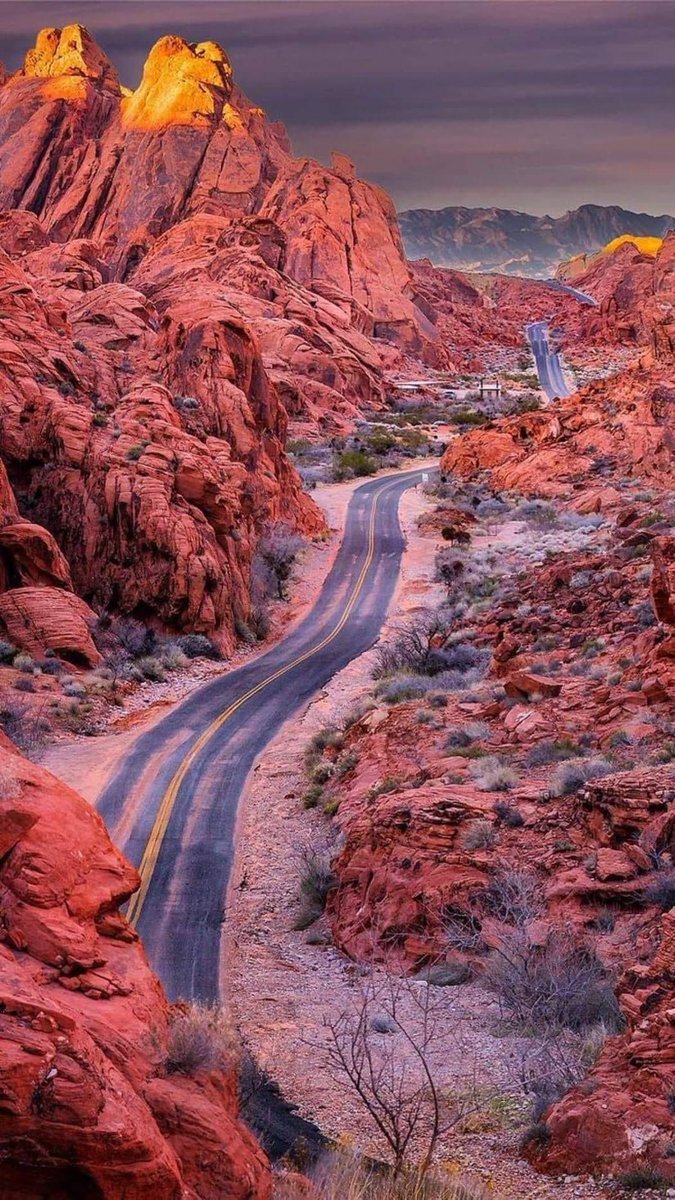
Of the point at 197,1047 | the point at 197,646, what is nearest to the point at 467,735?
the point at 197,1047

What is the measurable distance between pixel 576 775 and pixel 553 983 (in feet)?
18.1

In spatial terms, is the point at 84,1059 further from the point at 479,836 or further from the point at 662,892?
the point at 479,836

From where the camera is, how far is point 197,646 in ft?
141

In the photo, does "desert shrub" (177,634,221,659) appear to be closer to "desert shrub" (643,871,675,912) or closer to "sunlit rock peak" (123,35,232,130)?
"desert shrub" (643,871,675,912)

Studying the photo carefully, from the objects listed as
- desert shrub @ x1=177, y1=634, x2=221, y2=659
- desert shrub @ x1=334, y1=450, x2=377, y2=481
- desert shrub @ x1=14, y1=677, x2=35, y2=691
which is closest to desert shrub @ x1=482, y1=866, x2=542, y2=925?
desert shrub @ x1=14, y1=677, x2=35, y2=691

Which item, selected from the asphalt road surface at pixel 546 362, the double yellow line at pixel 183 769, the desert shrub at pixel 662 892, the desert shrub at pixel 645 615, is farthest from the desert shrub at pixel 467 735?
the asphalt road surface at pixel 546 362

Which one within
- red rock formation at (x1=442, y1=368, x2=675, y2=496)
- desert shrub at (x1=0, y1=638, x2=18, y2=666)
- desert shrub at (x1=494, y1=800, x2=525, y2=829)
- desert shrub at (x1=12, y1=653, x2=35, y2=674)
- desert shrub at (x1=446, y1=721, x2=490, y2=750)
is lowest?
desert shrub at (x1=494, y1=800, x2=525, y2=829)

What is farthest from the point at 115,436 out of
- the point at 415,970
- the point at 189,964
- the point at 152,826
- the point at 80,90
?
the point at 80,90

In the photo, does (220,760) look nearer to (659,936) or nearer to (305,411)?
(659,936)

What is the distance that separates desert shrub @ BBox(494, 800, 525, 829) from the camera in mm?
20625

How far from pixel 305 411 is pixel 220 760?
6566cm

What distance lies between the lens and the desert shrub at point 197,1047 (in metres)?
9.45

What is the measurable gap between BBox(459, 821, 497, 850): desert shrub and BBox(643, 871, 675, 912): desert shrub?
12.1ft

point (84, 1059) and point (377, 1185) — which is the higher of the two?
point (84, 1059)
